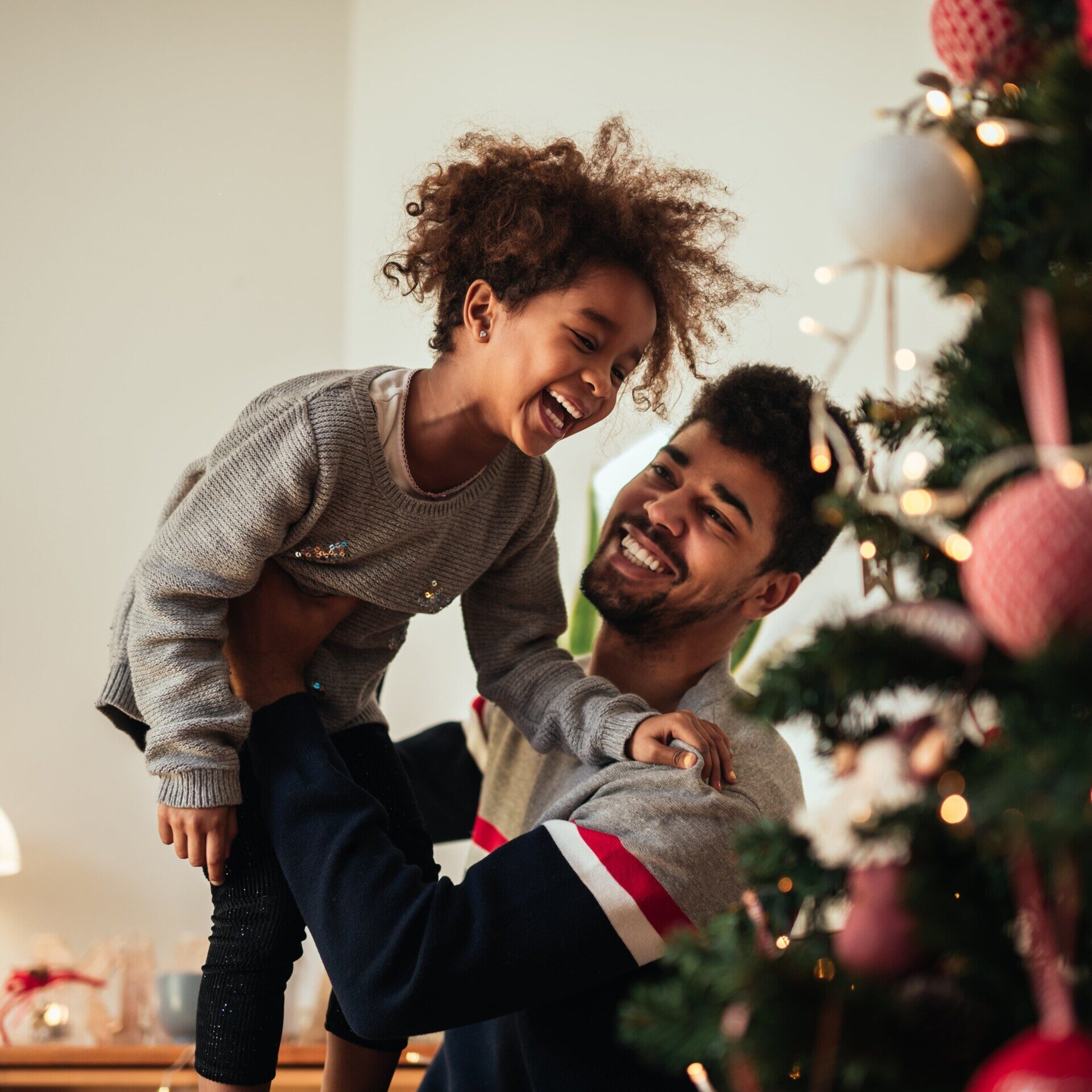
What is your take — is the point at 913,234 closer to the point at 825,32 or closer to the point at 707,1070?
the point at 707,1070

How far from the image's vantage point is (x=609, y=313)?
4.03ft

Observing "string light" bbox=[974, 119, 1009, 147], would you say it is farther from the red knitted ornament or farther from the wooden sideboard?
the wooden sideboard

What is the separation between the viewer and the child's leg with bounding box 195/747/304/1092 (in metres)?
1.09

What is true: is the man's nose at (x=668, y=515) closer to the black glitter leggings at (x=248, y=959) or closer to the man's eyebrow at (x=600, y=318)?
the man's eyebrow at (x=600, y=318)

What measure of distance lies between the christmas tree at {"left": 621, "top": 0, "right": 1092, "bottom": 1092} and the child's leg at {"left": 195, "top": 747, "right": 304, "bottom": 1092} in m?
0.71

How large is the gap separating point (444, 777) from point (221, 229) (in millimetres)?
1648

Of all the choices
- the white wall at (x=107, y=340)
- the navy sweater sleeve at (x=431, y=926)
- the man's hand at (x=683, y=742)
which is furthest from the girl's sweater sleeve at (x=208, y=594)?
the white wall at (x=107, y=340)

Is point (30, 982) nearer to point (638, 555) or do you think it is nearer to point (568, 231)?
point (638, 555)

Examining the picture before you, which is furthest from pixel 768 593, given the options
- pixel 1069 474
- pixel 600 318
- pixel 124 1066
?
pixel 124 1066

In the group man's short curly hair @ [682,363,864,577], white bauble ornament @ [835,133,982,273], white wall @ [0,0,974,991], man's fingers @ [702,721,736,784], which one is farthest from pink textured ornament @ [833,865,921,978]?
white wall @ [0,0,974,991]

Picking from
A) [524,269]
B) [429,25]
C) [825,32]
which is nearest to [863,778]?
[524,269]

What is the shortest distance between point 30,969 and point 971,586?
223 centimetres

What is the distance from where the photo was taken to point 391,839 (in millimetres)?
1224

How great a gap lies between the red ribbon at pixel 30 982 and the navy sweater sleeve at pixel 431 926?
1389 mm
